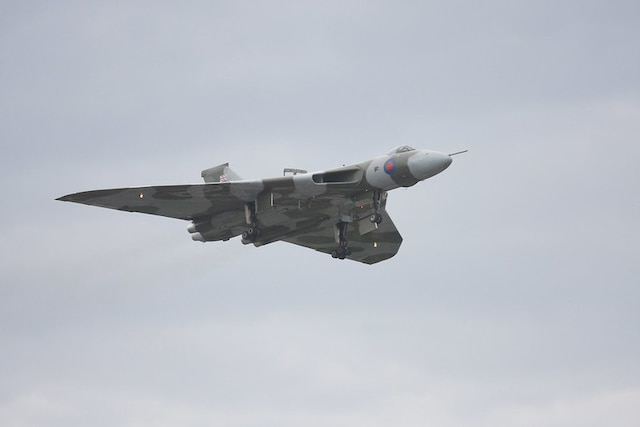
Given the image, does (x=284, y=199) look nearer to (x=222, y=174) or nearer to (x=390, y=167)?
(x=390, y=167)

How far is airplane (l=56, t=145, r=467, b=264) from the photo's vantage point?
50.5m

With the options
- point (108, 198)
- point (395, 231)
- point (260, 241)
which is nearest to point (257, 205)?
point (260, 241)

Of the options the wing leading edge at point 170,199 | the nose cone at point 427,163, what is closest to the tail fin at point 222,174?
the wing leading edge at point 170,199

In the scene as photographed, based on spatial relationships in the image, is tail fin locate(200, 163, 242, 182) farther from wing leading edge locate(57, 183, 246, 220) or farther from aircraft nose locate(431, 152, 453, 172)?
aircraft nose locate(431, 152, 453, 172)

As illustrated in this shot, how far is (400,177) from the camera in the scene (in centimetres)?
5034

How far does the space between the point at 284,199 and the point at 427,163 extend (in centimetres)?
626

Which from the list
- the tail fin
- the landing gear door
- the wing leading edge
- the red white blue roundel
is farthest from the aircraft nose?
the tail fin

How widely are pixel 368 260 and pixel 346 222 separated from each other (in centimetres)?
746

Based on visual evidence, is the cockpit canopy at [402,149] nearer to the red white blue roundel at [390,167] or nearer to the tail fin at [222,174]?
the red white blue roundel at [390,167]

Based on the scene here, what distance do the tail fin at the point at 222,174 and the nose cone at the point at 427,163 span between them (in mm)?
9417

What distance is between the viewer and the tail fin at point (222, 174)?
5562cm

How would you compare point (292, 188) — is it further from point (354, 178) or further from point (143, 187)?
A: point (143, 187)

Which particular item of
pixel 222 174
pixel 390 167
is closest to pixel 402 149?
pixel 390 167

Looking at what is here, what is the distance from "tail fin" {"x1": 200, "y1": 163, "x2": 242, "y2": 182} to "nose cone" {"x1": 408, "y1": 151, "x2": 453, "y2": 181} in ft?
30.9
